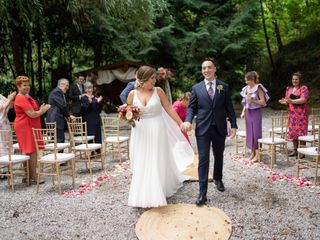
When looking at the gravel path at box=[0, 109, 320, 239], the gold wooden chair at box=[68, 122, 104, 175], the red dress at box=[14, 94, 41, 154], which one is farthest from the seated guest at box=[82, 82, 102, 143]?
the red dress at box=[14, 94, 41, 154]

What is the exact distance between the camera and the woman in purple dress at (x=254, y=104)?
697 cm

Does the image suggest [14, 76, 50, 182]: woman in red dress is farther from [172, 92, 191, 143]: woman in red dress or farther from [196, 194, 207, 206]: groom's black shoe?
[196, 194, 207, 206]: groom's black shoe

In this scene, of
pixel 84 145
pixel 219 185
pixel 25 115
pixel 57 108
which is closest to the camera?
pixel 219 185

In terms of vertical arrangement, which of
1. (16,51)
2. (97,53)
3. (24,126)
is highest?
(97,53)

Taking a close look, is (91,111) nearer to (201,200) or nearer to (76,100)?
(76,100)

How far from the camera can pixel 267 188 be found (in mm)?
5531

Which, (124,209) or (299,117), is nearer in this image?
(124,209)

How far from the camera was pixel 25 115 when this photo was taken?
19.7ft

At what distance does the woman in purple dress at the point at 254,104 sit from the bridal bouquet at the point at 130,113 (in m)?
3.24

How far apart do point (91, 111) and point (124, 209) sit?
372cm

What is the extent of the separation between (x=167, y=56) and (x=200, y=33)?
216cm

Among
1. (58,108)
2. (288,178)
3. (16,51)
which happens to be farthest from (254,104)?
(16,51)

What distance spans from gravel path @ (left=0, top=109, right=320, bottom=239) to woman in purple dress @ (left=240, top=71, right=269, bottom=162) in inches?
38.9

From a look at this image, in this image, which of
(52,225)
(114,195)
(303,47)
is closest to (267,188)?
(114,195)
